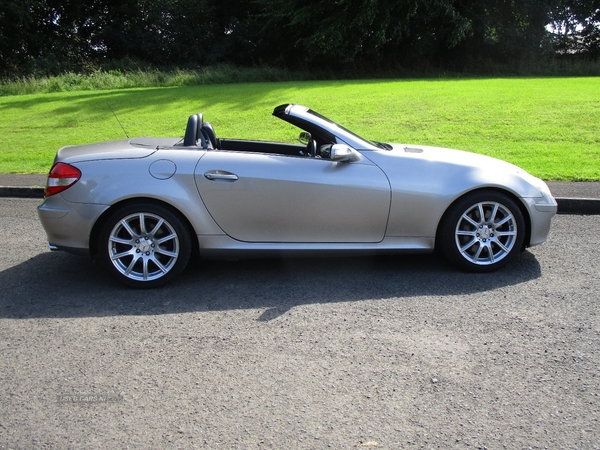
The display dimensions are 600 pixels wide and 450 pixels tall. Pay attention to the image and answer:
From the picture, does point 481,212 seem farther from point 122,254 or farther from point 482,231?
point 122,254

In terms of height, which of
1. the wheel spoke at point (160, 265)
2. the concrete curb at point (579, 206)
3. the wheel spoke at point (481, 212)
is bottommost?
the concrete curb at point (579, 206)

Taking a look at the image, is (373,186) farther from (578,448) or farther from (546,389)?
(578,448)

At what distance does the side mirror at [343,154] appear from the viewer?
516 centimetres

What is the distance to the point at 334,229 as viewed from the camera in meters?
→ 5.23

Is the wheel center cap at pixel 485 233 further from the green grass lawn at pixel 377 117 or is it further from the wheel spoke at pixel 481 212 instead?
the green grass lawn at pixel 377 117

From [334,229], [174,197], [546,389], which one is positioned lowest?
[546,389]

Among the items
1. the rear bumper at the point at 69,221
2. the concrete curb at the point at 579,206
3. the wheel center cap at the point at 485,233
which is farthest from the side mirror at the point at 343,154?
the concrete curb at the point at 579,206

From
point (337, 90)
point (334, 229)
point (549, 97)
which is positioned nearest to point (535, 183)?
point (334, 229)

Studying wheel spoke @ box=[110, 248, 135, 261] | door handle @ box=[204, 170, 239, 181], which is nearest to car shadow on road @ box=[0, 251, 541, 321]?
wheel spoke @ box=[110, 248, 135, 261]

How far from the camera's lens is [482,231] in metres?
5.38

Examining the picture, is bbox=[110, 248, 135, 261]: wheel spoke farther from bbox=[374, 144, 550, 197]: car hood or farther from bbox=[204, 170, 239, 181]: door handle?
bbox=[374, 144, 550, 197]: car hood

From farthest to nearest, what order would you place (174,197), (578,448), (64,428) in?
1. (174,197)
2. (64,428)
3. (578,448)

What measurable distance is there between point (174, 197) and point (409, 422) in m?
2.72

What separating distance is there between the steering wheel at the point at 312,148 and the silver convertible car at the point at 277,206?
89 mm
